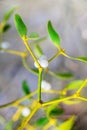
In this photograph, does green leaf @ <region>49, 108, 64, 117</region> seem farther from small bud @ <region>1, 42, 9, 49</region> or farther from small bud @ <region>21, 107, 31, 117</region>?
small bud @ <region>1, 42, 9, 49</region>

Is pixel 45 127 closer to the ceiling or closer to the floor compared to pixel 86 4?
closer to the floor

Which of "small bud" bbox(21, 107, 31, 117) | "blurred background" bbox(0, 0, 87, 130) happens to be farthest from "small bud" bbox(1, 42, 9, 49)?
"small bud" bbox(21, 107, 31, 117)

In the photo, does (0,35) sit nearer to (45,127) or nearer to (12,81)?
(12,81)

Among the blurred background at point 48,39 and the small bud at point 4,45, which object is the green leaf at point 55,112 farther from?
the small bud at point 4,45

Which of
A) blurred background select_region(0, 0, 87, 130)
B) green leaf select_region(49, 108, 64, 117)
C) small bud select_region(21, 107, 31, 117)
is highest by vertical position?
blurred background select_region(0, 0, 87, 130)

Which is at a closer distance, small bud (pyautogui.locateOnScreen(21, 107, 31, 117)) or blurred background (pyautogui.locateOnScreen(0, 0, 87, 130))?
small bud (pyautogui.locateOnScreen(21, 107, 31, 117))

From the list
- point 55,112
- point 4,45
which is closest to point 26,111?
point 55,112

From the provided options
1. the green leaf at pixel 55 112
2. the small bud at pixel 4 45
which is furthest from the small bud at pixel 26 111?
the small bud at pixel 4 45

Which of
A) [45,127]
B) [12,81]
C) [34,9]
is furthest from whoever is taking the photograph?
[34,9]

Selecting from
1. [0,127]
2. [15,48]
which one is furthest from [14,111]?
[15,48]
